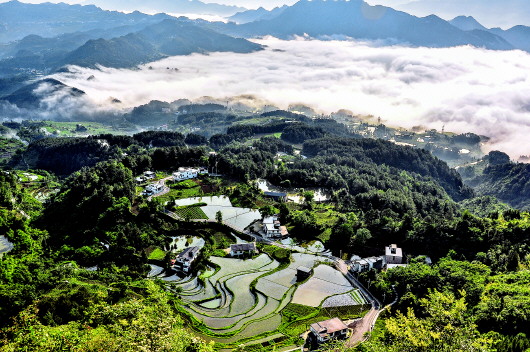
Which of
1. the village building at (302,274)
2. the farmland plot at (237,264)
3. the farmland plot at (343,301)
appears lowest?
the farmland plot at (343,301)

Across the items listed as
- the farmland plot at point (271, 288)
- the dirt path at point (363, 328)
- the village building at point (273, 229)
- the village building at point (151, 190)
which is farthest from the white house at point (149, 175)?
the dirt path at point (363, 328)

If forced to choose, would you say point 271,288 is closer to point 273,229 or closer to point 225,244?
point 225,244

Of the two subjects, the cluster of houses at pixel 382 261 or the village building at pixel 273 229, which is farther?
the village building at pixel 273 229

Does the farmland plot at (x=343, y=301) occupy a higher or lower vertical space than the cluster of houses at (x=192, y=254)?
lower

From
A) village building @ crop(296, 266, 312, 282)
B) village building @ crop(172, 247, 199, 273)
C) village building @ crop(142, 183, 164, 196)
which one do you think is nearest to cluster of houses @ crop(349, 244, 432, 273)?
village building @ crop(296, 266, 312, 282)

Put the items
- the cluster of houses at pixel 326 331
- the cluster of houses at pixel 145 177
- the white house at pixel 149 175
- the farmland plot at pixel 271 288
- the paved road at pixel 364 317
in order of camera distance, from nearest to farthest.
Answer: the cluster of houses at pixel 326 331, the paved road at pixel 364 317, the farmland plot at pixel 271 288, the cluster of houses at pixel 145 177, the white house at pixel 149 175

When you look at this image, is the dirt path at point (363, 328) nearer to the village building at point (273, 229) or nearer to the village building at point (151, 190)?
the village building at point (273, 229)

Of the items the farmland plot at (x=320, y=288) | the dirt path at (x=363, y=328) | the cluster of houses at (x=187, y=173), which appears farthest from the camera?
the cluster of houses at (x=187, y=173)

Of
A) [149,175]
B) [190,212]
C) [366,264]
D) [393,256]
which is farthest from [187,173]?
[393,256]
